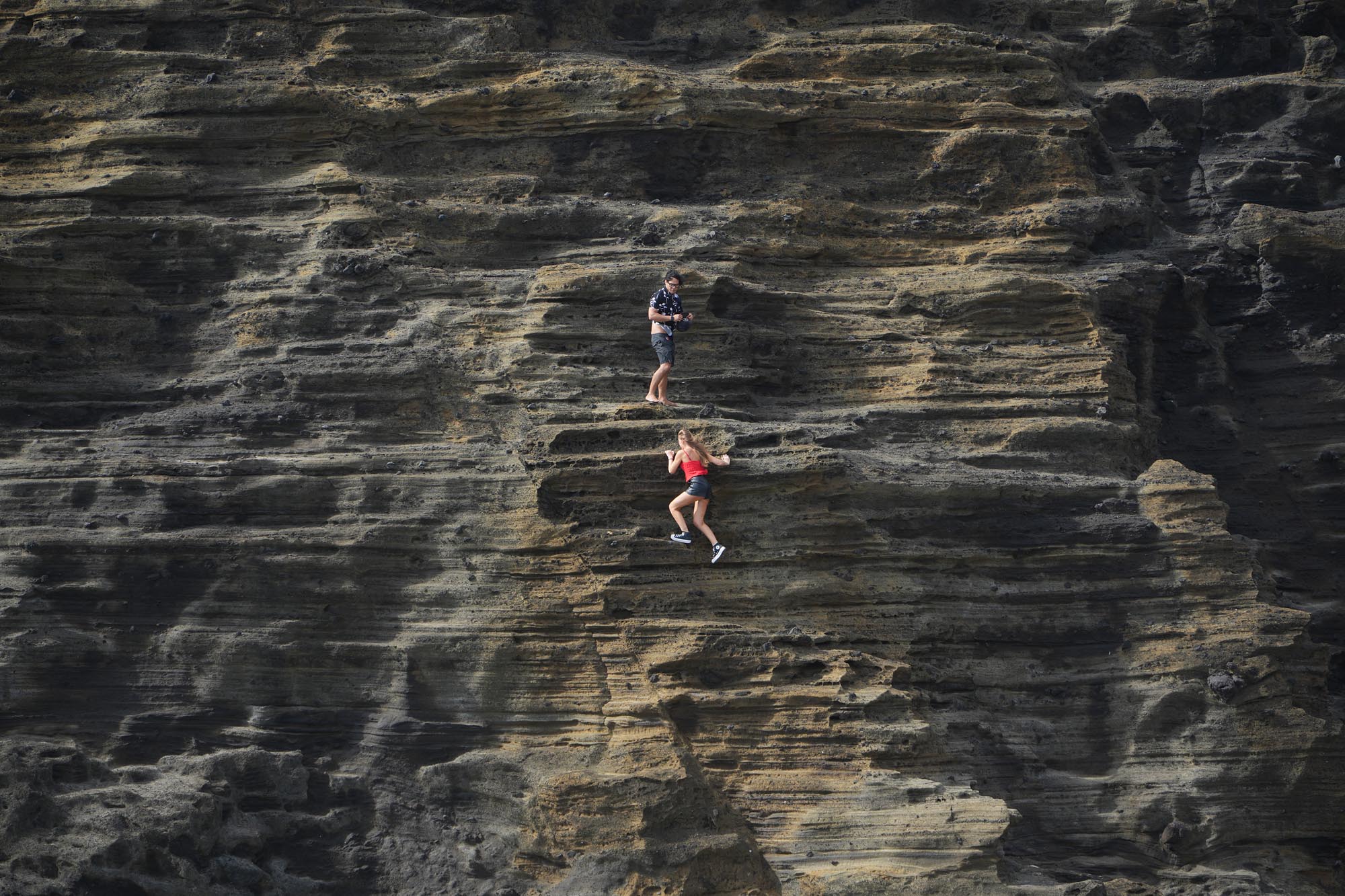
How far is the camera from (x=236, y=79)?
60.6 ft

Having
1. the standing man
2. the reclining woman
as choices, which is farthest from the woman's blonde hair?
the standing man

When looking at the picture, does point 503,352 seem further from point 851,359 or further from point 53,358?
point 53,358

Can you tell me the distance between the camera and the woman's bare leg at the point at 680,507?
14.7m

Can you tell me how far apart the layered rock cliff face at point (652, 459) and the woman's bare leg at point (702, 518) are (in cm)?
35

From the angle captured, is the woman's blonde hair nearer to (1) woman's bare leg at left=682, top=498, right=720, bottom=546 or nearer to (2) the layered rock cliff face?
(2) the layered rock cliff face

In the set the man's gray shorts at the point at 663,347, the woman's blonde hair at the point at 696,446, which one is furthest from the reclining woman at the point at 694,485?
the man's gray shorts at the point at 663,347

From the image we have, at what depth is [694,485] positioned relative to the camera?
48.1 ft

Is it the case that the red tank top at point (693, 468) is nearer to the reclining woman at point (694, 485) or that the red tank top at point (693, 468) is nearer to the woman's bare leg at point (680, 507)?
the reclining woman at point (694, 485)

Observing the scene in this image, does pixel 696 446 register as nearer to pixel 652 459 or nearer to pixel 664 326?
pixel 652 459

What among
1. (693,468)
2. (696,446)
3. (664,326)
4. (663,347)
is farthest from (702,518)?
(664,326)

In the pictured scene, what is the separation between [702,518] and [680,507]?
0.80 feet

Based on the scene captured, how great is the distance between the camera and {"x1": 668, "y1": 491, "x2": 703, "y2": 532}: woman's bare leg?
48.4 ft

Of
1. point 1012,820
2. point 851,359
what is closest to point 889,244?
point 851,359

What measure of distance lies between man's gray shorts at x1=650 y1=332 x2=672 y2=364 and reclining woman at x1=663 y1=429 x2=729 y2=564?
1145 millimetres
